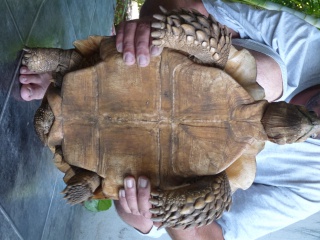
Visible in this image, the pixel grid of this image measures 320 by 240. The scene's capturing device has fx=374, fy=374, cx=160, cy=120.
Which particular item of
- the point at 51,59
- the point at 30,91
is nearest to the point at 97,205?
the point at 30,91

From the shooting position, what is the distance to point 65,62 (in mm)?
1902

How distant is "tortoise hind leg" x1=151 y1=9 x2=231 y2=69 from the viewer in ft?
4.90

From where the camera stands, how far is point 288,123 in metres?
1.55

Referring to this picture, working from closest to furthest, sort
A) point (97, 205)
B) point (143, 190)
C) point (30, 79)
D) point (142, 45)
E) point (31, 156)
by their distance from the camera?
1. point (142, 45)
2. point (143, 190)
3. point (30, 79)
4. point (31, 156)
5. point (97, 205)

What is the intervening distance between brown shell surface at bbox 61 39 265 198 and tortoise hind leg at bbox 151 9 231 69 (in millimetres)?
65

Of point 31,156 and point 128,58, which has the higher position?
point 128,58

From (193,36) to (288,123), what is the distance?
1.75 feet

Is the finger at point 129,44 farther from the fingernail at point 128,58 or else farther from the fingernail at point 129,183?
the fingernail at point 129,183

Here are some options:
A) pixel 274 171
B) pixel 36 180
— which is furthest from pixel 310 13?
pixel 36 180

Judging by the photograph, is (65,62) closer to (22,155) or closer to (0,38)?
(0,38)

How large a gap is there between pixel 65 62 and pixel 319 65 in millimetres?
1515

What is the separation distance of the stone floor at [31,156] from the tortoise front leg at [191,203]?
3.01 ft

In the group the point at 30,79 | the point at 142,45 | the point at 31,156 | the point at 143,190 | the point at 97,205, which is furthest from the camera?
the point at 97,205

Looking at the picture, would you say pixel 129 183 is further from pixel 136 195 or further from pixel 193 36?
pixel 193 36
